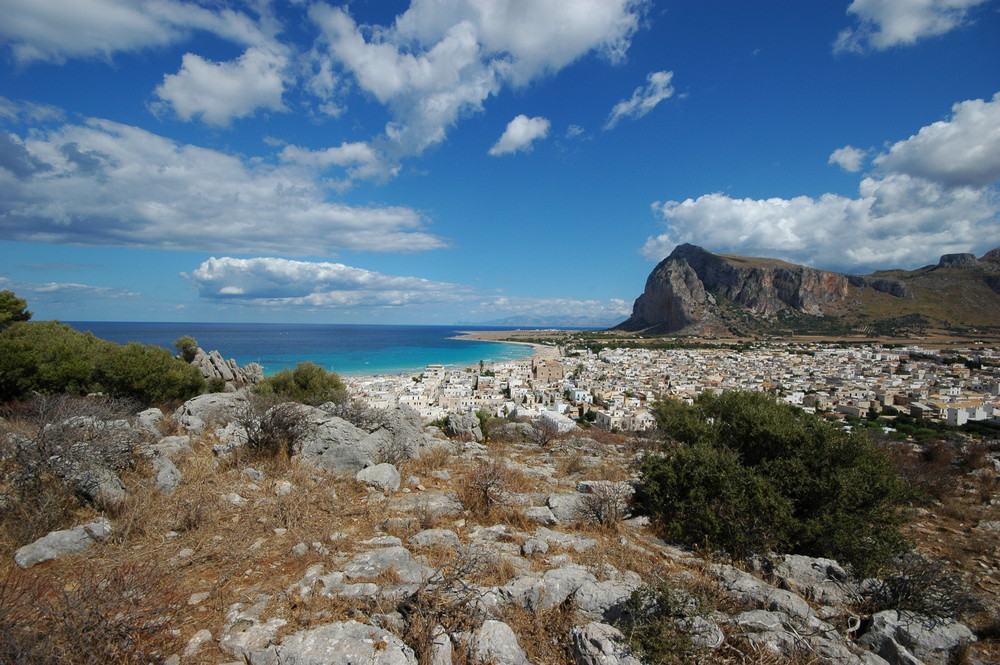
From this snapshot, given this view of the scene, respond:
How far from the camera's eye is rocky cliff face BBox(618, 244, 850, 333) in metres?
148

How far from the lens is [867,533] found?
568 cm

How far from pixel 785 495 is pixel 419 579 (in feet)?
18.1

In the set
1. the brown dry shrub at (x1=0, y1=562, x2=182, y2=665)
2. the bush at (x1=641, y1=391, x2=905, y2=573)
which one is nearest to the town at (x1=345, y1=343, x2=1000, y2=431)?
the bush at (x1=641, y1=391, x2=905, y2=573)

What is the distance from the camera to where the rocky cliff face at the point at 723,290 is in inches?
5842

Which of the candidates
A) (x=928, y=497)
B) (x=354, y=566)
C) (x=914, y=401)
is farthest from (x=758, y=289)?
(x=354, y=566)

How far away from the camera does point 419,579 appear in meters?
4.38

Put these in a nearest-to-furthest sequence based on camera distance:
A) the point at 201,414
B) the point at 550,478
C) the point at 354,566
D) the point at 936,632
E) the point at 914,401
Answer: the point at 936,632 < the point at 354,566 < the point at 550,478 < the point at 201,414 < the point at 914,401

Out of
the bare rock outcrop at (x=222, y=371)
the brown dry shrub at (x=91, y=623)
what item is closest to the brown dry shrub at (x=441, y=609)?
the brown dry shrub at (x=91, y=623)

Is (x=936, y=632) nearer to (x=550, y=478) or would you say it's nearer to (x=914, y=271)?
(x=550, y=478)

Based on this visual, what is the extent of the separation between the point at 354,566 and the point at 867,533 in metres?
6.71

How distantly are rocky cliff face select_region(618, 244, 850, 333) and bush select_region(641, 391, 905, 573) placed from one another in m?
152

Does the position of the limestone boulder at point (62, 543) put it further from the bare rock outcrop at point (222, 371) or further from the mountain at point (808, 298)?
the mountain at point (808, 298)

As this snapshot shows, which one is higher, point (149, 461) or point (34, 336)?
point (34, 336)

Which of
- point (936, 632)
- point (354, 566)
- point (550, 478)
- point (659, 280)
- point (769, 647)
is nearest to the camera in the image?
point (769, 647)
